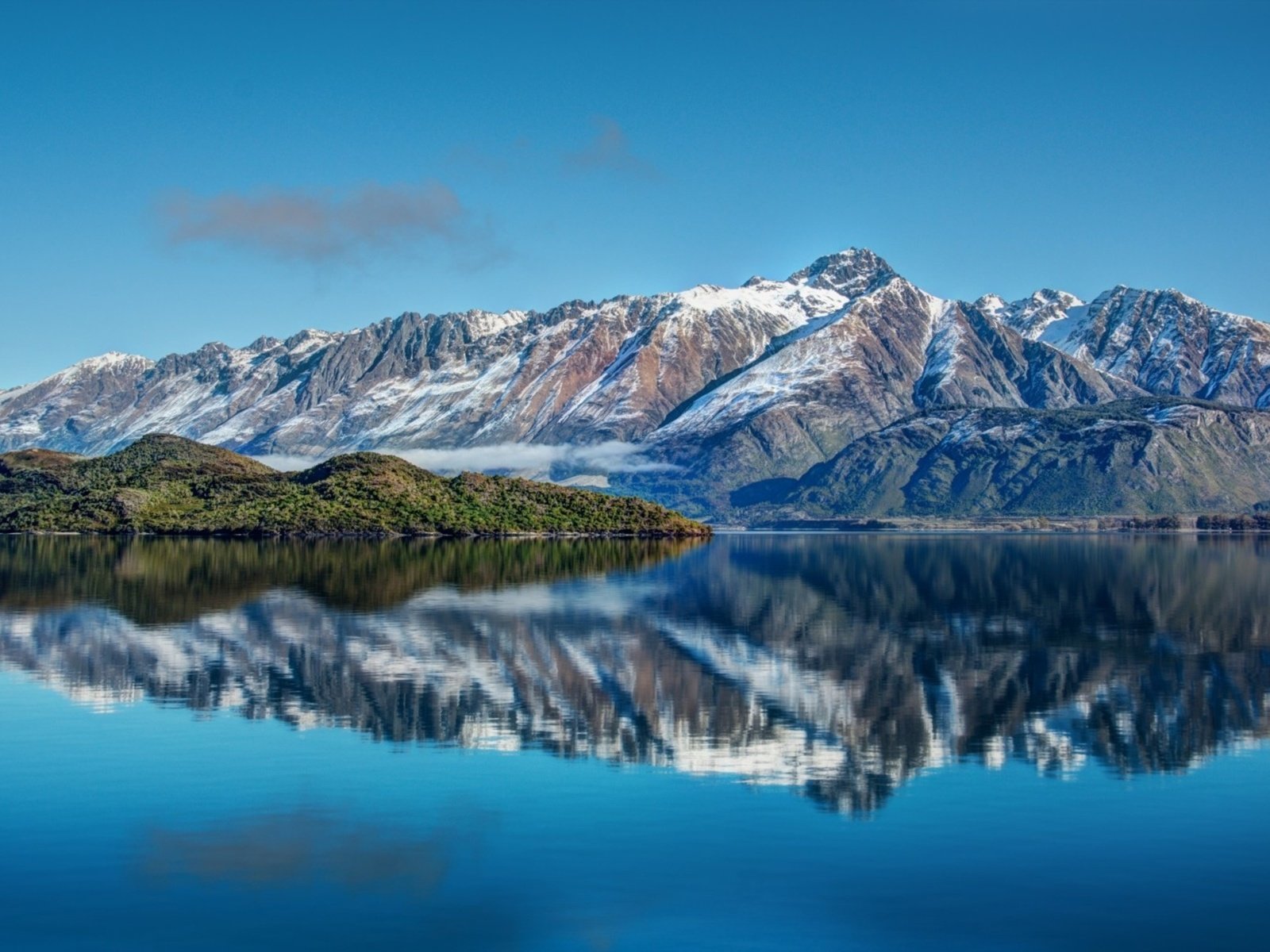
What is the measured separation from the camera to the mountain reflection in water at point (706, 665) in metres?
54.2

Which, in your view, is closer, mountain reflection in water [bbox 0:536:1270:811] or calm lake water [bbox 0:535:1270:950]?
calm lake water [bbox 0:535:1270:950]

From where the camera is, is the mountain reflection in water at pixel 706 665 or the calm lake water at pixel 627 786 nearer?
the calm lake water at pixel 627 786

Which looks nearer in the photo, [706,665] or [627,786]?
[627,786]

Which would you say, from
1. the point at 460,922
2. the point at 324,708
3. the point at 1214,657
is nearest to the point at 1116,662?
the point at 1214,657

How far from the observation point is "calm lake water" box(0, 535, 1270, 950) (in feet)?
110

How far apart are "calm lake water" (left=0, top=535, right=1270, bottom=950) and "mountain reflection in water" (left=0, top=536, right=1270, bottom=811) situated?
377 millimetres

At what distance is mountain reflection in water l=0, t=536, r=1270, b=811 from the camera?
54.2 meters

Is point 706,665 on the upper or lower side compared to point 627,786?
upper

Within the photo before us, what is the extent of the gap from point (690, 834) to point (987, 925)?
10289 mm

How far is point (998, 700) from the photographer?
64688mm

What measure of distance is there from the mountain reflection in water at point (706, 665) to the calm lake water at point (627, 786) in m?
0.38

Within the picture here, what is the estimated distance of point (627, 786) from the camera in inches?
1822

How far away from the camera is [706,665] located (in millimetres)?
76750

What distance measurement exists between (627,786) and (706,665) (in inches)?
1212
